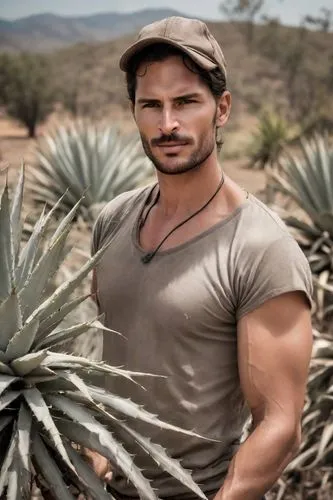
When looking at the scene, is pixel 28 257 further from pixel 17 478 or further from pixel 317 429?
pixel 317 429

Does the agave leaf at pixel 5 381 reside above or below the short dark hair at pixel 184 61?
below

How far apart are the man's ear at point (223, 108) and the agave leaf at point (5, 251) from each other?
63cm

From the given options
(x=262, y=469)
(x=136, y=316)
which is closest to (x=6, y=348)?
(x=136, y=316)

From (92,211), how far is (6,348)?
16.2 ft

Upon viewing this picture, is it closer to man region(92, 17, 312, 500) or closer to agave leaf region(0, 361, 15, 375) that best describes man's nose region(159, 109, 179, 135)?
man region(92, 17, 312, 500)

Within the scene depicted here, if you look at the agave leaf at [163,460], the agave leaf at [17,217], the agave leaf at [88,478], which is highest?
the agave leaf at [17,217]

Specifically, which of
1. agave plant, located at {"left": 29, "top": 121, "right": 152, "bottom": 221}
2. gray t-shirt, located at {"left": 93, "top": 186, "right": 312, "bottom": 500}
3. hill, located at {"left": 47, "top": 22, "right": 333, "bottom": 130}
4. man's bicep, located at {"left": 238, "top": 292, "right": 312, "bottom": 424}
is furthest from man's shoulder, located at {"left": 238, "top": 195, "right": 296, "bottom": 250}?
hill, located at {"left": 47, "top": 22, "right": 333, "bottom": 130}

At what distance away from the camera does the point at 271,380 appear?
1.82m

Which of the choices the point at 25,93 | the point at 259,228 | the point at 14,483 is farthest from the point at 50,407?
the point at 25,93

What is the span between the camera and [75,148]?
8242 millimetres

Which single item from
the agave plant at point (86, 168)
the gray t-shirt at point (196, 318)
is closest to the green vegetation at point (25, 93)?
the agave plant at point (86, 168)

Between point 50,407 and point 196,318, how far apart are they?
17.5 inches

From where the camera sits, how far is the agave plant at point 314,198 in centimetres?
612

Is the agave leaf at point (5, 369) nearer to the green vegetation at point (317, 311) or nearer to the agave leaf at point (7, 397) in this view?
the agave leaf at point (7, 397)
